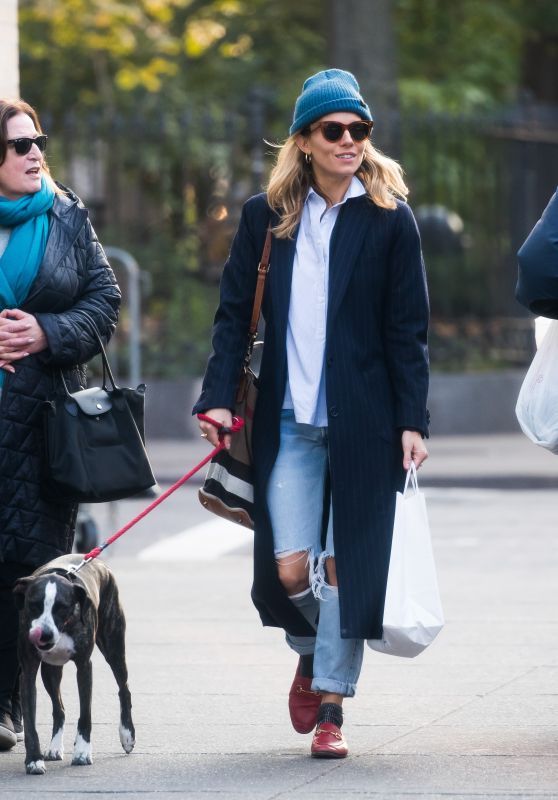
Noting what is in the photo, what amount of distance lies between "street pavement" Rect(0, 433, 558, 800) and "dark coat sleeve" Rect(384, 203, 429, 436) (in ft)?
3.27

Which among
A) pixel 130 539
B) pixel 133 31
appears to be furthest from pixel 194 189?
pixel 130 539

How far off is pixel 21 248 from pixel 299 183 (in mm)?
854

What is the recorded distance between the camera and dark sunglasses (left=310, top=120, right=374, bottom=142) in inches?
195

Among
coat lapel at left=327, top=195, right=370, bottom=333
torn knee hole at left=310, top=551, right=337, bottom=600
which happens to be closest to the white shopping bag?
torn knee hole at left=310, top=551, right=337, bottom=600

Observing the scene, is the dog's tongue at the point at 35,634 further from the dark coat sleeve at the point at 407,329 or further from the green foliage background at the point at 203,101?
the green foliage background at the point at 203,101

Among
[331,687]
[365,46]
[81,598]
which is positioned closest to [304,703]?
[331,687]

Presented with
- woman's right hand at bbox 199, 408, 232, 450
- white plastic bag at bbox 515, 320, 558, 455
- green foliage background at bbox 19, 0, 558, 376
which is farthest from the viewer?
green foliage background at bbox 19, 0, 558, 376

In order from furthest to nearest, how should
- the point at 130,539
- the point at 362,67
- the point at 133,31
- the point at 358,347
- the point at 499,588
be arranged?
the point at 133,31 → the point at 362,67 → the point at 130,539 → the point at 499,588 → the point at 358,347

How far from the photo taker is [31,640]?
15.2 feet

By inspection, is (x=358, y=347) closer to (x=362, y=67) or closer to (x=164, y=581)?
(x=164, y=581)

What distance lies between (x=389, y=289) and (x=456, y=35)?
1931cm

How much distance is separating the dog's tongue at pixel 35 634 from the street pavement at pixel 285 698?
1.29ft

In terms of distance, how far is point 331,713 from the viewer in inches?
194

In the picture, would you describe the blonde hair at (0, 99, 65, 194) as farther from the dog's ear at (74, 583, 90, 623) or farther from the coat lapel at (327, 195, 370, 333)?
the dog's ear at (74, 583, 90, 623)
